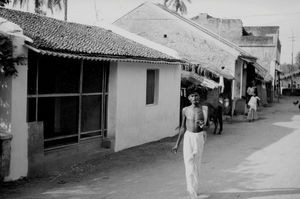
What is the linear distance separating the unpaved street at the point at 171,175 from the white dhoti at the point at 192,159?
552 mm

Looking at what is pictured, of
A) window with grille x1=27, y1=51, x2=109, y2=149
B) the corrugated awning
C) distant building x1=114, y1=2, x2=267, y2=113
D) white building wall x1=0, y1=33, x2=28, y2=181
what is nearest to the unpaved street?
white building wall x1=0, y1=33, x2=28, y2=181

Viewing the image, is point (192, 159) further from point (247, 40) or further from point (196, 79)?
point (247, 40)

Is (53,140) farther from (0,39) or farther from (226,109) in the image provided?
(226,109)

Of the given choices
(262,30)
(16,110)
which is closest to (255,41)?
(262,30)

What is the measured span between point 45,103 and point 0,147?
3.07 m

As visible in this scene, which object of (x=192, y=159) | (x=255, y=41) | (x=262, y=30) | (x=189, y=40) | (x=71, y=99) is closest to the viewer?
(x=192, y=159)

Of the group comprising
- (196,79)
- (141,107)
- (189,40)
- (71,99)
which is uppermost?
(189,40)

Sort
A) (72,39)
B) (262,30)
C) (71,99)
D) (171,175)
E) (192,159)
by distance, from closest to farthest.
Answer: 1. (192,159)
2. (171,175)
3. (71,99)
4. (72,39)
5. (262,30)

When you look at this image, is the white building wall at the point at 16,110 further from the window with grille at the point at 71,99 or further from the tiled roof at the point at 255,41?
the tiled roof at the point at 255,41

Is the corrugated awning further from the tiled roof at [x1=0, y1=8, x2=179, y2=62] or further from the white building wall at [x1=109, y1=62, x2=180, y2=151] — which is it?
the white building wall at [x1=109, y1=62, x2=180, y2=151]

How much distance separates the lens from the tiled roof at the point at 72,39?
9.97m

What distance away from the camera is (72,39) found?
37.9 feet

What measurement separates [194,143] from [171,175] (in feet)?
8.00

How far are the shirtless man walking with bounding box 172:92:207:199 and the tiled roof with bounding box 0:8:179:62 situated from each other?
12.6ft
